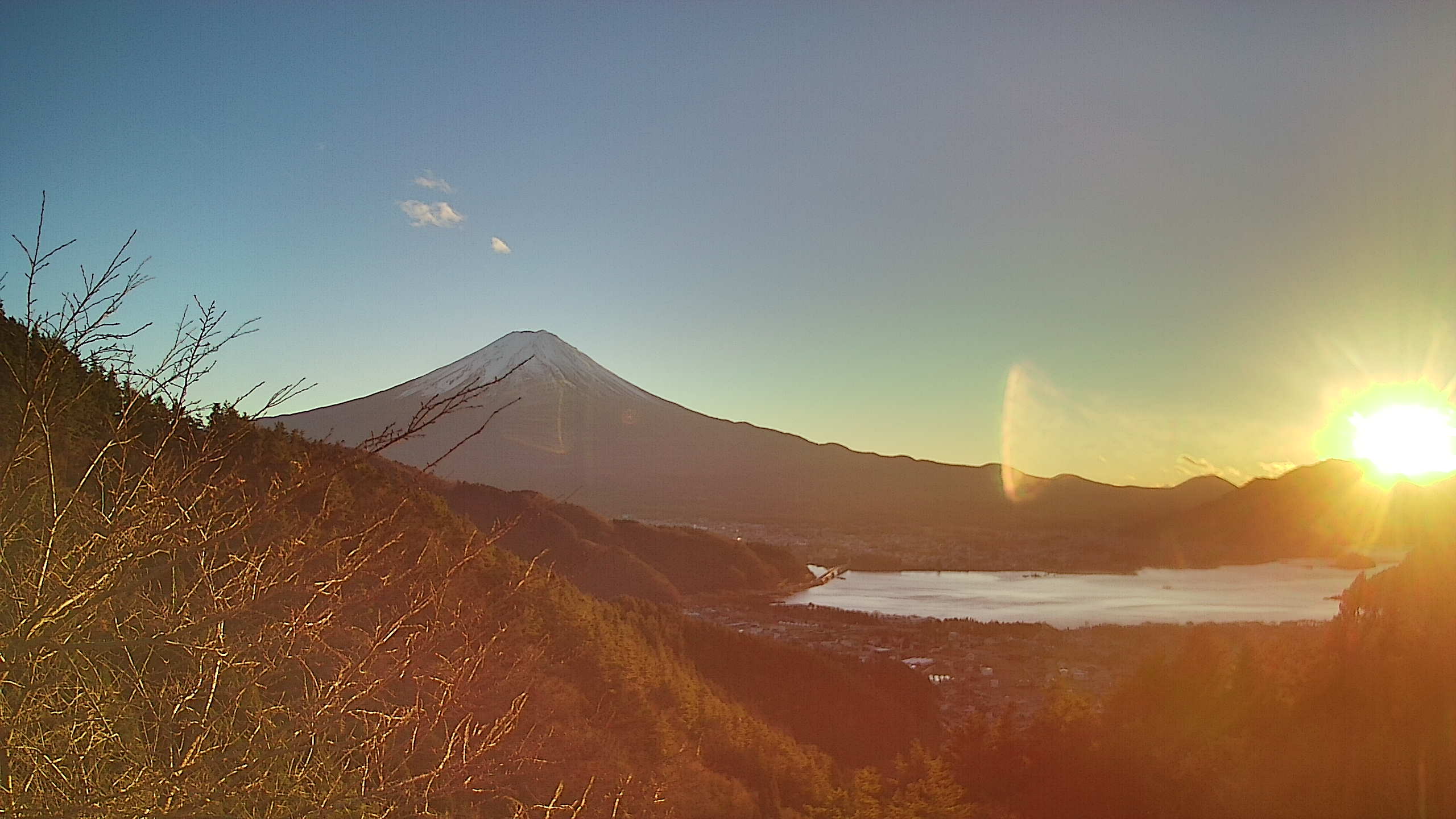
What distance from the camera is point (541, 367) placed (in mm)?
74625

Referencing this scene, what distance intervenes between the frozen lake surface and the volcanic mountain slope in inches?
427

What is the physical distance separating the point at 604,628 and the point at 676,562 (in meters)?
25.4

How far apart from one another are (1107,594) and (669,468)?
149ft

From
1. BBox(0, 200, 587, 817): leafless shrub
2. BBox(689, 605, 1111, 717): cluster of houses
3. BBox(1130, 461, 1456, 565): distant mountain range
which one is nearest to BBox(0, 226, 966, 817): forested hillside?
BBox(0, 200, 587, 817): leafless shrub

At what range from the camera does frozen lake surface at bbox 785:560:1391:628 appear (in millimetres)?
27141

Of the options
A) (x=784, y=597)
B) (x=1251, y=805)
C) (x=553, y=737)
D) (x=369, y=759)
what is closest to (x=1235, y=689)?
(x=1251, y=805)

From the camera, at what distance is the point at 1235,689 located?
12938mm

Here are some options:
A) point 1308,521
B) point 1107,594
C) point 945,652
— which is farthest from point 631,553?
point 1308,521

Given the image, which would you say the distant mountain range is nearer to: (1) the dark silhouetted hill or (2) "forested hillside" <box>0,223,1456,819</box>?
(2) "forested hillside" <box>0,223,1456,819</box>

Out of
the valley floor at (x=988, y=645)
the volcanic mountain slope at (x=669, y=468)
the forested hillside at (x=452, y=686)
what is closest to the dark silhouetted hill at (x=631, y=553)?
the valley floor at (x=988, y=645)

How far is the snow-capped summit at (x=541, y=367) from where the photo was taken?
63.6m

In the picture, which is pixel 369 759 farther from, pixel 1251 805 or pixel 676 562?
pixel 676 562

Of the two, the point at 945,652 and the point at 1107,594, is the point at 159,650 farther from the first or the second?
the point at 1107,594

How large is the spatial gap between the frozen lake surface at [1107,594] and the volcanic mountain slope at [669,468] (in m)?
10.9
